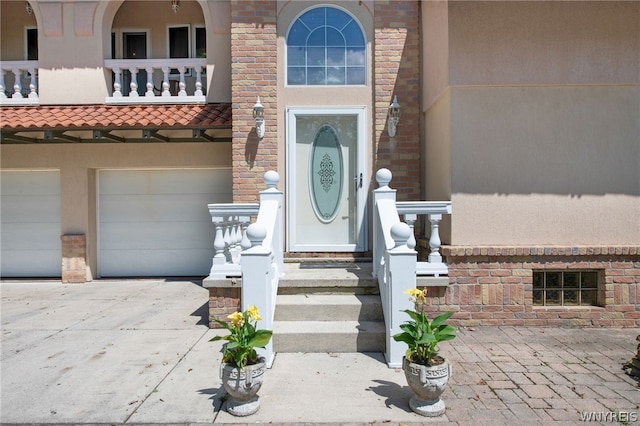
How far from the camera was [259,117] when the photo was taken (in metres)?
6.94

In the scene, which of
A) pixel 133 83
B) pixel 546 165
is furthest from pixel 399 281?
pixel 133 83

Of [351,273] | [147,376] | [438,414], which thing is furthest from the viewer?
[351,273]

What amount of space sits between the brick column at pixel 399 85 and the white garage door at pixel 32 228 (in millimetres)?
6758

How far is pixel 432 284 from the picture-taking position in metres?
5.39

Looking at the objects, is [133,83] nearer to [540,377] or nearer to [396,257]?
[396,257]

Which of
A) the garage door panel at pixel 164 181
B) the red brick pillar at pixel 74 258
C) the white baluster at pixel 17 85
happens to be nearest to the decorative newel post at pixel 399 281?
the garage door panel at pixel 164 181

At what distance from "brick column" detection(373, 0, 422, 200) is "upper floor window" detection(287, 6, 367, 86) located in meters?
0.36

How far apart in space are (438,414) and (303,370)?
4.56 feet

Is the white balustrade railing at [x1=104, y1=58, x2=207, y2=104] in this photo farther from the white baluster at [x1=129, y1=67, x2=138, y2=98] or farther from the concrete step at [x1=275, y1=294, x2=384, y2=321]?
the concrete step at [x1=275, y1=294, x2=384, y2=321]

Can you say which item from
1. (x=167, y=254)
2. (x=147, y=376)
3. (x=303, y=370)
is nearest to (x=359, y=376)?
(x=303, y=370)

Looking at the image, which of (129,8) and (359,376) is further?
(129,8)

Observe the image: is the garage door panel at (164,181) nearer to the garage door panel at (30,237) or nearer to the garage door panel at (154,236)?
the garage door panel at (154,236)

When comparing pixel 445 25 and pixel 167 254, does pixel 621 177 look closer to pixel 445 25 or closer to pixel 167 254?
pixel 445 25

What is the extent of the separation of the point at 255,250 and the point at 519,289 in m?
3.44
